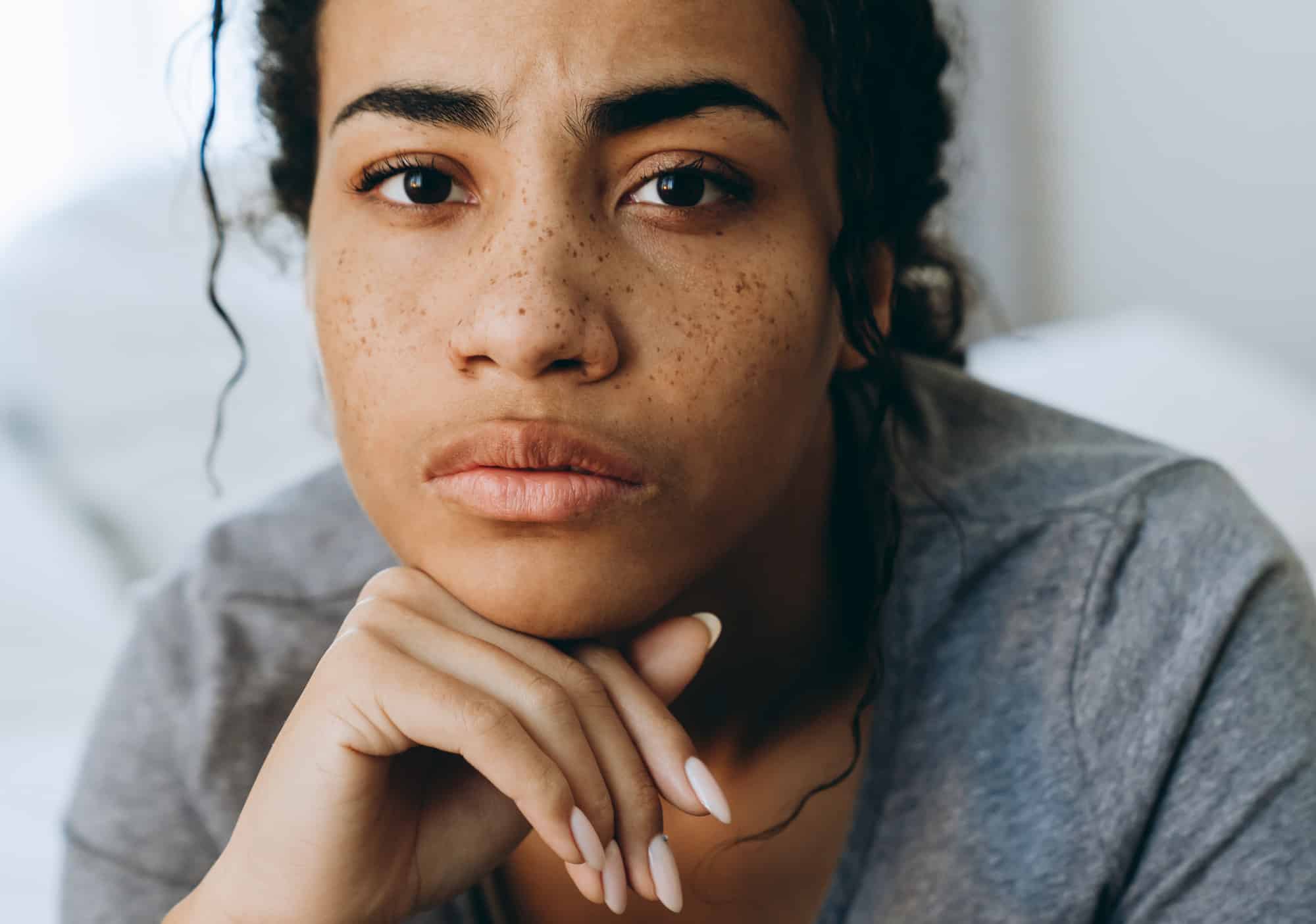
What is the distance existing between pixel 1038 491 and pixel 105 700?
3.03 ft

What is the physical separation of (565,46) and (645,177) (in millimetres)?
100

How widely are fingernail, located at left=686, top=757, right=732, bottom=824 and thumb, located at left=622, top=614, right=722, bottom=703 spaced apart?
0.08 m

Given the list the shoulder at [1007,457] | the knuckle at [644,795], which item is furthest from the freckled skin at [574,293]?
the shoulder at [1007,457]

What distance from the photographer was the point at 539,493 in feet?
2.62

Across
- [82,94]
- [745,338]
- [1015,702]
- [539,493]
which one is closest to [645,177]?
[745,338]

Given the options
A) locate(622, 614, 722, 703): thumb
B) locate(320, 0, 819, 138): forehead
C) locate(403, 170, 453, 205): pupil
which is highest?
locate(320, 0, 819, 138): forehead

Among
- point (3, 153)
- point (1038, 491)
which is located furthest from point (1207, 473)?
point (3, 153)

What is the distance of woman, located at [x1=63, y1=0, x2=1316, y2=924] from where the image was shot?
820 mm

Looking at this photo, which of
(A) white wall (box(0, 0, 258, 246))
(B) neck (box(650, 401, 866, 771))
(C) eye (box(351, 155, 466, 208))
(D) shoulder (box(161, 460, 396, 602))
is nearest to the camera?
(C) eye (box(351, 155, 466, 208))

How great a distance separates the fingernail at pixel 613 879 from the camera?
0.80 meters

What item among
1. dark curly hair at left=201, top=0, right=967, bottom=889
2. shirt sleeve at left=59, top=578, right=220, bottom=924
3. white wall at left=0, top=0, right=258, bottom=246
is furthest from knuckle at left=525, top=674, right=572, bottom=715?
white wall at left=0, top=0, right=258, bottom=246

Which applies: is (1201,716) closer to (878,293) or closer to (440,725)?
(878,293)

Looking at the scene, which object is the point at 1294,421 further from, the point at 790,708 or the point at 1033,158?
the point at 1033,158

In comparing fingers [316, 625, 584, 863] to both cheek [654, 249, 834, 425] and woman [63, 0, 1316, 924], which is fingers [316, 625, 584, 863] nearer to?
woman [63, 0, 1316, 924]
